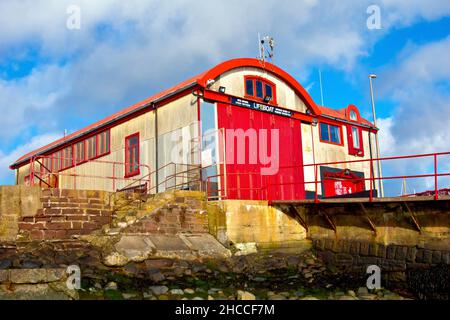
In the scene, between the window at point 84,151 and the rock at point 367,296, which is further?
the window at point 84,151

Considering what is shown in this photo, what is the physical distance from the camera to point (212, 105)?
64.4ft

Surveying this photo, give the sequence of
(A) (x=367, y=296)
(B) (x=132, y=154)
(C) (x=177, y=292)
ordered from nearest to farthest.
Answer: (C) (x=177, y=292)
(A) (x=367, y=296)
(B) (x=132, y=154)

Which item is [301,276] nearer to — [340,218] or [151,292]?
[340,218]

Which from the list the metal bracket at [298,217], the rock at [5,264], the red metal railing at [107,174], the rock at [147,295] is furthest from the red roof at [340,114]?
the rock at [5,264]

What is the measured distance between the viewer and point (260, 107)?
2102 centimetres

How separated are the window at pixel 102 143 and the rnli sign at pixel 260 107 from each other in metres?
7.40

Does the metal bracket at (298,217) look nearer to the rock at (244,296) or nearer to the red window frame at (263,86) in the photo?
the red window frame at (263,86)

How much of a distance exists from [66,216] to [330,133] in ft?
46.9

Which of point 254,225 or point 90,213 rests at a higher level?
point 90,213

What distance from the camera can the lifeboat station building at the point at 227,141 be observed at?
19.2m

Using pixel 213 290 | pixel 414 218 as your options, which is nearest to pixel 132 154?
pixel 213 290

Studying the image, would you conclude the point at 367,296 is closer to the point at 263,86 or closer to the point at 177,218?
the point at 177,218

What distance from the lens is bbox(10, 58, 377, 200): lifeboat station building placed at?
19.2 m
